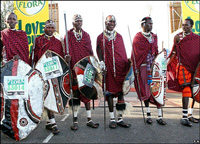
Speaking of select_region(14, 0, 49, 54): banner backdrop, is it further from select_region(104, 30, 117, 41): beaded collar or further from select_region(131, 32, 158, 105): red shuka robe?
select_region(131, 32, 158, 105): red shuka robe

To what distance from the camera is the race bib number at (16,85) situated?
3299 millimetres

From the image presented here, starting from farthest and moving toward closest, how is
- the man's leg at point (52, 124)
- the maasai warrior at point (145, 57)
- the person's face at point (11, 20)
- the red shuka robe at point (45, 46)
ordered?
1. the maasai warrior at point (145, 57)
2. the person's face at point (11, 20)
3. the red shuka robe at point (45, 46)
4. the man's leg at point (52, 124)

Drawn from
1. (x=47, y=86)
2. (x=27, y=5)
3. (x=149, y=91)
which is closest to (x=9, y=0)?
(x=27, y=5)

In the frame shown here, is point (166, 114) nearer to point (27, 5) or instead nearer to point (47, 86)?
point (47, 86)

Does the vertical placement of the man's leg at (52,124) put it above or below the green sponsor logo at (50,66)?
below

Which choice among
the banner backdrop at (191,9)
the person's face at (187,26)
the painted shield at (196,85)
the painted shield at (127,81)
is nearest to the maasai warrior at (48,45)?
the painted shield at (127,81)

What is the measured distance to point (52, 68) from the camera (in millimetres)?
3750

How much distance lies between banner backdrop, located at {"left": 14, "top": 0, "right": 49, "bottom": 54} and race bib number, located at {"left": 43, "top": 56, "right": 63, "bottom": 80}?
270 cm

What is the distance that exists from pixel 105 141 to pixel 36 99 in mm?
1238

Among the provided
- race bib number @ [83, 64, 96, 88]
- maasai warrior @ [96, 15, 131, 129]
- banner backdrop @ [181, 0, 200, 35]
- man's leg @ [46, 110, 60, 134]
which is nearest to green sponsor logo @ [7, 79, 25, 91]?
man's leg @ [46, 110, 60, 134]

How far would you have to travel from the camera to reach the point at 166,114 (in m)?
5.12

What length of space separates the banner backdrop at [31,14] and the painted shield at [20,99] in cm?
300

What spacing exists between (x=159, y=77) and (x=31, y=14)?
13.3ft

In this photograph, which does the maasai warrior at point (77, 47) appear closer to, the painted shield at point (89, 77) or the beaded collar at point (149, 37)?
the painted shield at point (89, 77)
